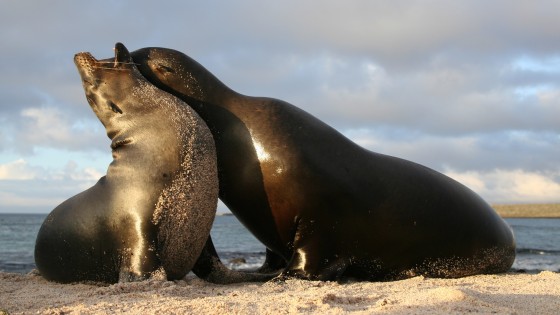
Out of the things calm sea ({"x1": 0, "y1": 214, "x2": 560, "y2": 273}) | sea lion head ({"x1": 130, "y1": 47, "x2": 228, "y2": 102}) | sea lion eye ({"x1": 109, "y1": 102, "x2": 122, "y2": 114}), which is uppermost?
sea lion head ({"x1": 130, "y1": 47, "x2": 228, "y2": 102})

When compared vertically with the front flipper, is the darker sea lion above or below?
above

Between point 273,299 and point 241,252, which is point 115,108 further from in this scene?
point 241,252

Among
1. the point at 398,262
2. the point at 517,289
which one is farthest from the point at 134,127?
the point at 517,289

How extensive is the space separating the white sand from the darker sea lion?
24.9 inches

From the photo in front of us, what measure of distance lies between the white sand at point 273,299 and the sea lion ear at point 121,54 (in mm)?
2056

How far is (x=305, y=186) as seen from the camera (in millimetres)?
6523

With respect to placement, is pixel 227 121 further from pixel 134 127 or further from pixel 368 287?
pixel 368 287

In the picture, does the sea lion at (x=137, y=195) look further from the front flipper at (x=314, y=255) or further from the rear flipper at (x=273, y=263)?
the rear flipper at (x=273, y=263)

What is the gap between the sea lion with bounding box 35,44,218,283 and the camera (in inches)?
229

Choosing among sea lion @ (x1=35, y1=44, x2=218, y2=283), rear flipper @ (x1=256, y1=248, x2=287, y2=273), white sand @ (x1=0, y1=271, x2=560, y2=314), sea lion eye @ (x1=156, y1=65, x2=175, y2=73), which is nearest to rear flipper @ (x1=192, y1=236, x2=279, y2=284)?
white sand @ (x1=0, y1=271, x2=560, y2=314)

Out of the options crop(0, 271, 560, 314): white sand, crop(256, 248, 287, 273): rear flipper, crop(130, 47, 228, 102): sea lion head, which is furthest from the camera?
crop(256, 248, 287, 273): rear flipper

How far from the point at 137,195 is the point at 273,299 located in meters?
1.66

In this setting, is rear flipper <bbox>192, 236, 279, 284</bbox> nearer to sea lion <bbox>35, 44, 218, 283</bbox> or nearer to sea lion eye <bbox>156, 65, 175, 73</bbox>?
sea lion <bbox>35, 44, 218, 283</bbox>

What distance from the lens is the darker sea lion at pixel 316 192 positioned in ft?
21.6
